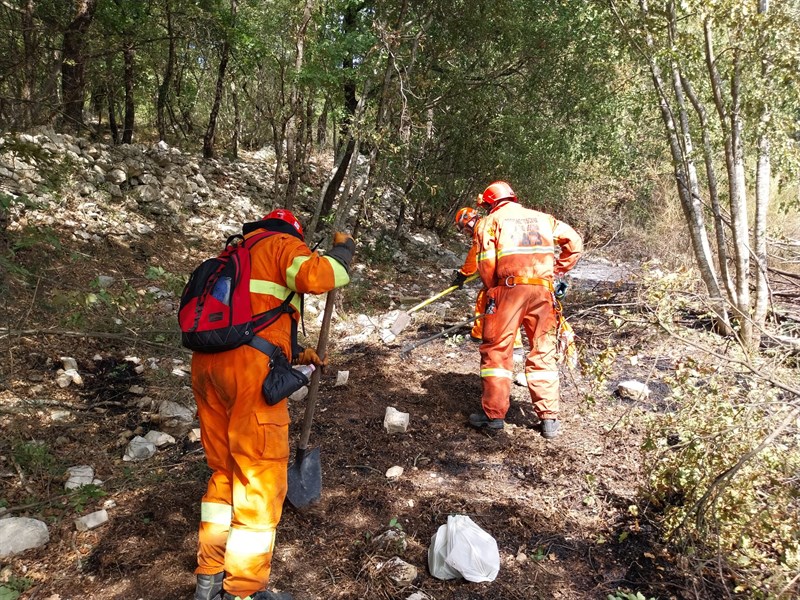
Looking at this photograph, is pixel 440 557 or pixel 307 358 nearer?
pixel 440 557

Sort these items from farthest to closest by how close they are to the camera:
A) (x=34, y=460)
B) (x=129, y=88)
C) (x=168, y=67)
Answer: (x=168, y=67) < (x=129, y=88) < (x=34, y=460)

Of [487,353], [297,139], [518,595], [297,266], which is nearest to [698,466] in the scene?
[518,595]

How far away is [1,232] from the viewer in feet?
13.5

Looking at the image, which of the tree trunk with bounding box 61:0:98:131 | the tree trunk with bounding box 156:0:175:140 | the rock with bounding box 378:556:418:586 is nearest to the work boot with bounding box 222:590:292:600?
the rock with bounding box 378:556:418:586

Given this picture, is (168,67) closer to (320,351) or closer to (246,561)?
(320,351)

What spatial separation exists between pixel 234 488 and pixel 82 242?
17.3ft

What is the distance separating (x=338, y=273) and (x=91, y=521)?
1.86 metres

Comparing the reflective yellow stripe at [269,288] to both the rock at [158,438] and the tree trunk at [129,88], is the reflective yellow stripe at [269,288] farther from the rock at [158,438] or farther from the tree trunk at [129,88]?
the tree trunk at [129,88]

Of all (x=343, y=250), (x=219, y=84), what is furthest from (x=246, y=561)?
(x=219, y=84)

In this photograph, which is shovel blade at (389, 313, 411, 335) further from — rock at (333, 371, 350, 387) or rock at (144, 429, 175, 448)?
rock at (144, 429, 175, 448)

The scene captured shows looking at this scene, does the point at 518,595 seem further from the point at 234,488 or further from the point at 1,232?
the point at 1,232

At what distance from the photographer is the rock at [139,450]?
3217 millimetres

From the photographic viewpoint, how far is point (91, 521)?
2.58m

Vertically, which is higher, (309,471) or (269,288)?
(269,288)
